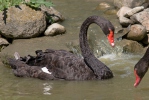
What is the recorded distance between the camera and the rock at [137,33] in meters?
10.1

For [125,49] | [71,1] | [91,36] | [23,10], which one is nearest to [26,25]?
[23,10]

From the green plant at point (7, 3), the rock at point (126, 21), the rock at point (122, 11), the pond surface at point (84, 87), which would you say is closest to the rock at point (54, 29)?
the green plant at point (7, 3)

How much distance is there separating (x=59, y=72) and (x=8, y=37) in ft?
7.40

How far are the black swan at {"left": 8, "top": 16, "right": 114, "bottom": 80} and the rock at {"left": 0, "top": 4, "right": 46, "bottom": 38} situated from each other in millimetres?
1405

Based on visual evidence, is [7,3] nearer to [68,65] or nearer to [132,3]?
[68,65]

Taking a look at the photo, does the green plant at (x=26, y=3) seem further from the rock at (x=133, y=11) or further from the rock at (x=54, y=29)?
the rock at (x=133, y=11)

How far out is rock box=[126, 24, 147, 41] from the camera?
33.0ft

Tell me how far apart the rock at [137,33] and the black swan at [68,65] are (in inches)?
75.0

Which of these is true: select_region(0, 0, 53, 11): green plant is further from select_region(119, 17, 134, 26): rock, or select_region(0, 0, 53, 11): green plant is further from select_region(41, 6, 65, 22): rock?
select_region(119, 17, 134, 26): rock

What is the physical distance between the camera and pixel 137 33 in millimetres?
10055

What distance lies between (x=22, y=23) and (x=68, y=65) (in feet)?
7.03

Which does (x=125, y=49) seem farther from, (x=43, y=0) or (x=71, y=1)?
(x=71, y=1)

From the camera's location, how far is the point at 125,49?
388 inches

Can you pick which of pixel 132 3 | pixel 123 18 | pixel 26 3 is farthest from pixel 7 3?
pixel 132 3
